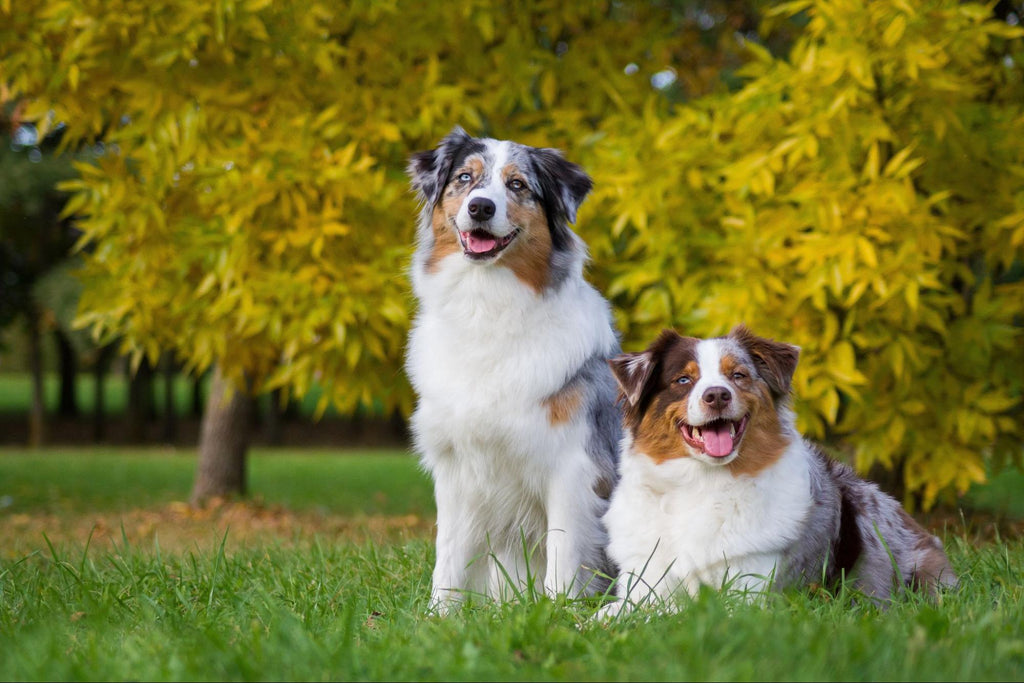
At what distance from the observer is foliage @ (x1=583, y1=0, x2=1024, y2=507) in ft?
19.5

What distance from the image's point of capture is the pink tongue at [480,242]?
457 cm

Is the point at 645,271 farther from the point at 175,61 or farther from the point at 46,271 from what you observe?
the point at 46,271

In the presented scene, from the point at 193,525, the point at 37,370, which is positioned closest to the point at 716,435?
the point at 193,525

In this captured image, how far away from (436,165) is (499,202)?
527 millimetres

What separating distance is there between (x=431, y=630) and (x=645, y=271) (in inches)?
145

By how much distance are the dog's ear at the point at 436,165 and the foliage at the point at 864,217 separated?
1859mm

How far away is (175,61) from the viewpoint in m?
6.95

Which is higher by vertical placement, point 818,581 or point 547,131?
point 547,131

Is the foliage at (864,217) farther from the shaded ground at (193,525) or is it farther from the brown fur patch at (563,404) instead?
the shaded ground at (193,525)

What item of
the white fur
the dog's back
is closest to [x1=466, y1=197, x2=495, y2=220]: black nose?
the white fur

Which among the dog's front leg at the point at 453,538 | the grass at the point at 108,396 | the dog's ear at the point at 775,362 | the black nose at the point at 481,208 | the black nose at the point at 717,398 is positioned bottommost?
the grass at the point at 108,396

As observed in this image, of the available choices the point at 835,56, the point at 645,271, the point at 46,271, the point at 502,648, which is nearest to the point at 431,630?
the point at 502,648

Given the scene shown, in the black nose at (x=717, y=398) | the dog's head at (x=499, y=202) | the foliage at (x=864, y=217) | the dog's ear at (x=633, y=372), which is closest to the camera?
the black nose at (x=717, y=398)

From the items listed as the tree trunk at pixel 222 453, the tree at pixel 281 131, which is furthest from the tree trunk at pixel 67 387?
the tree at pixel 281 131
